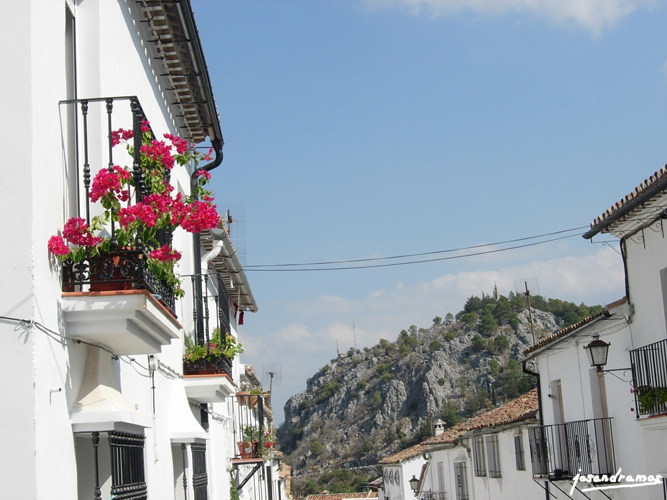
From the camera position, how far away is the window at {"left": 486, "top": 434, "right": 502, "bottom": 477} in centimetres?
2331

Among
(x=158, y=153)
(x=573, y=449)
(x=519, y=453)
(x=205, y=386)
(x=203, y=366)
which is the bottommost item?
(x=519, y=453)

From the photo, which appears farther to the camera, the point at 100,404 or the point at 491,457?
the point at 491,457

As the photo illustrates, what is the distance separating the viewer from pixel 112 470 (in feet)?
18.8

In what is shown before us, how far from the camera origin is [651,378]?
12172 mm

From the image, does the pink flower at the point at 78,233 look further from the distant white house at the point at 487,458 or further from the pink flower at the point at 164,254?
the distant white house at the point at 487,458

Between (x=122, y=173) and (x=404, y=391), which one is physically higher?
(x=122, y=173)

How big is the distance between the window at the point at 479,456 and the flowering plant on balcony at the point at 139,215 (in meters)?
20.6

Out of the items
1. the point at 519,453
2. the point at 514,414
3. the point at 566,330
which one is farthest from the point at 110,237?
the point at 514,414

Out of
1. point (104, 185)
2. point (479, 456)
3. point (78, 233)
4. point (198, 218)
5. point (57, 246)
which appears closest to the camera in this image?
point (57, 246)

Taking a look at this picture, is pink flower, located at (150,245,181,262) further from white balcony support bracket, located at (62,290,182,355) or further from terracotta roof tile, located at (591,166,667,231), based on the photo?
terracotta roof tile, located at (591,166,667,231)

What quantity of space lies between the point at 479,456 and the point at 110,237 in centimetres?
2170

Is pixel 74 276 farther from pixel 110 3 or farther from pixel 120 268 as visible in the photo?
pixel 110 3

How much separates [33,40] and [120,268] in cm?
164

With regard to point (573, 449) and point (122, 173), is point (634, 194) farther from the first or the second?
point (122, 173)
